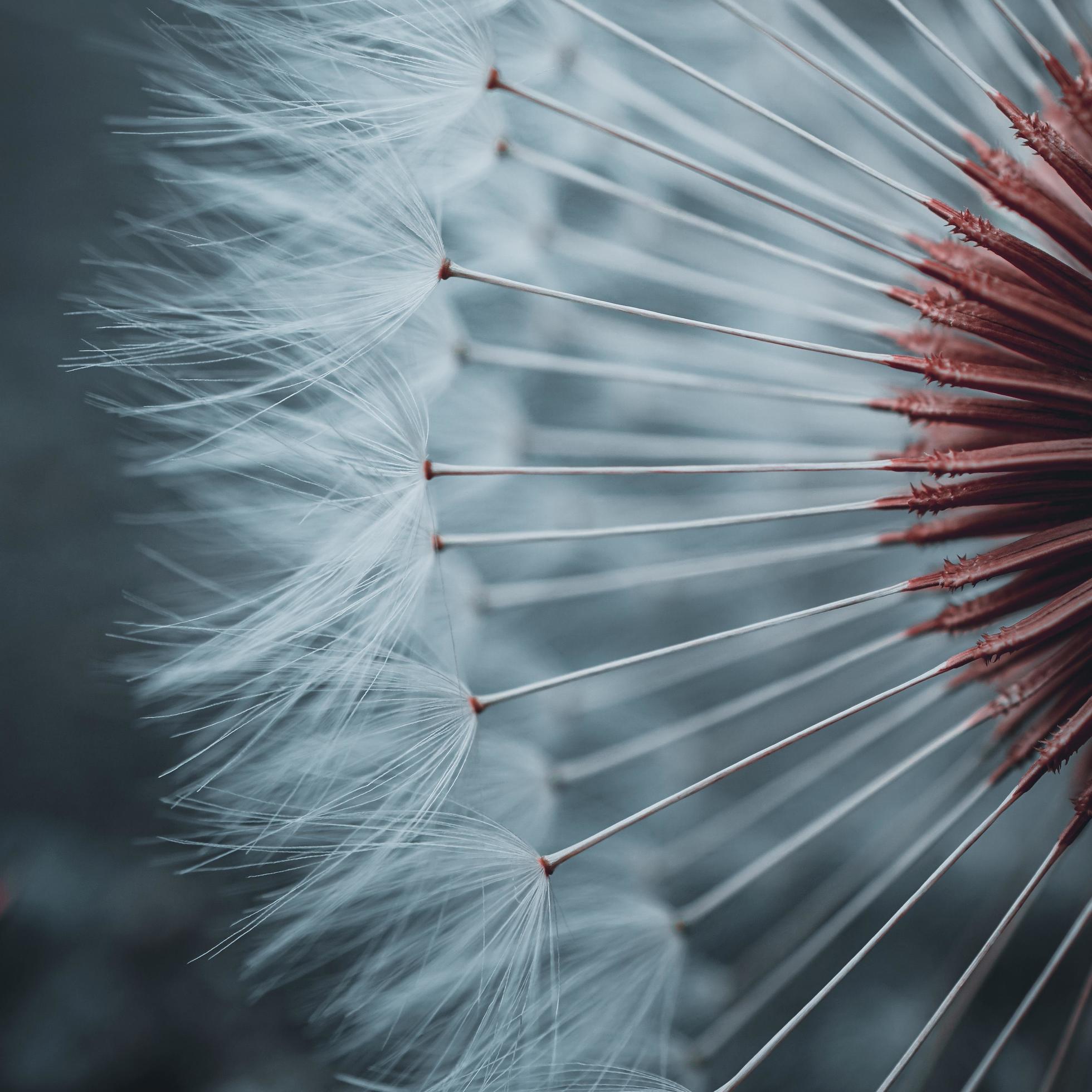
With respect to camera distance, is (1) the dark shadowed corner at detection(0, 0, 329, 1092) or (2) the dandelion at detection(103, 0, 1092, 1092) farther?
(1) the dark shadowed corner at detection(0, 0, 329, 1092)

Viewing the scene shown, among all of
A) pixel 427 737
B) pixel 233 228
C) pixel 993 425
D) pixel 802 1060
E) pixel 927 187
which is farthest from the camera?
pixel 927 187

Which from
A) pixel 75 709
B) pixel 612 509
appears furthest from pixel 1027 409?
pixel 75 709

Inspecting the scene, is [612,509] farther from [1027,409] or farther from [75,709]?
[75,709]

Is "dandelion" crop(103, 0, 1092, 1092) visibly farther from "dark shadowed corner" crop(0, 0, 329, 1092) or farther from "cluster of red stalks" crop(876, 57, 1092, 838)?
"dark shadowed corner" crop(0, 0, 329, 1092)

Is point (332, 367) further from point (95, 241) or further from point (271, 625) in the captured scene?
point (95, 241)

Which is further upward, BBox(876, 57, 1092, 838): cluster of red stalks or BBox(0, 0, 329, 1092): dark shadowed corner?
BBox(876, 57, 1092, 838): cluster of red stalks

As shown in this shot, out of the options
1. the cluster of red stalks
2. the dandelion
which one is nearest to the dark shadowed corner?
the dandelion

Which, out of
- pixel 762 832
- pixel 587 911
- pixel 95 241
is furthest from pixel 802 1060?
pixel 95 241

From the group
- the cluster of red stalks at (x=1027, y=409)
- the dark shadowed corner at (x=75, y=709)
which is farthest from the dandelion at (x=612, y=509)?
the dark shadowed corner at (x=75, y=709)
